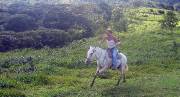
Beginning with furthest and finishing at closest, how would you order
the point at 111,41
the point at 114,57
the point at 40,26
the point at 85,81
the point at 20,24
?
the point at 40,26 < the point at 20,24 < the point at 85,81 < the point at 114,57 < the point at 111,41

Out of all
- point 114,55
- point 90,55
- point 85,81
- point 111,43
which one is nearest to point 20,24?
point 85,81

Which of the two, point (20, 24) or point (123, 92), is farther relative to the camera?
point (20, 24)

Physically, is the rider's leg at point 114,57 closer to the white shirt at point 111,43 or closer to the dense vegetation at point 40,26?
the white shirt at point 111,43

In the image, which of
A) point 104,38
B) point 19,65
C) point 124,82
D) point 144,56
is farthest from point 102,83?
point 144,56

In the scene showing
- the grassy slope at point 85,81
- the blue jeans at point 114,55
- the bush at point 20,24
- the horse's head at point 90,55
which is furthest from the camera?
the bush at point 20,24

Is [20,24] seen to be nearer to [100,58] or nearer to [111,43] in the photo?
[100,58]

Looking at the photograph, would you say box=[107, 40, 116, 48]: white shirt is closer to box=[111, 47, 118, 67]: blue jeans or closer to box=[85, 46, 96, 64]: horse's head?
box=[111, 47, 118, 67]: blue jeans

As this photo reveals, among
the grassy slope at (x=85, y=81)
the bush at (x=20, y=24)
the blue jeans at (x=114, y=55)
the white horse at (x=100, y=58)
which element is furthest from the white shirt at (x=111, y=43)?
the bush at (x=20, y=24)

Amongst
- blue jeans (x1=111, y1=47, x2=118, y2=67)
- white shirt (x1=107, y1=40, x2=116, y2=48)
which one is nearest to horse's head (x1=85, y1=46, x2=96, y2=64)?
white shirt (x1=107, y1=40, x2=116, y2=48)

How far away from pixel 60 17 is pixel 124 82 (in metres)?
89.2

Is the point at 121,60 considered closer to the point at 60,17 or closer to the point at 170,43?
the point at 170,43

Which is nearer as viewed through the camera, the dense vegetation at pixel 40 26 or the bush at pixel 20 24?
the dense vegetation at pixel 40 26

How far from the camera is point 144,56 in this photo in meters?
58.3

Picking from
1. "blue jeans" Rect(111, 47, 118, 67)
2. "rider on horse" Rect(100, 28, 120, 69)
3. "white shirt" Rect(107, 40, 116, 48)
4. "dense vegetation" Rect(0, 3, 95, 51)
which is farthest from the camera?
"dense vegetation" Rect(0, 3, 95, 51)
